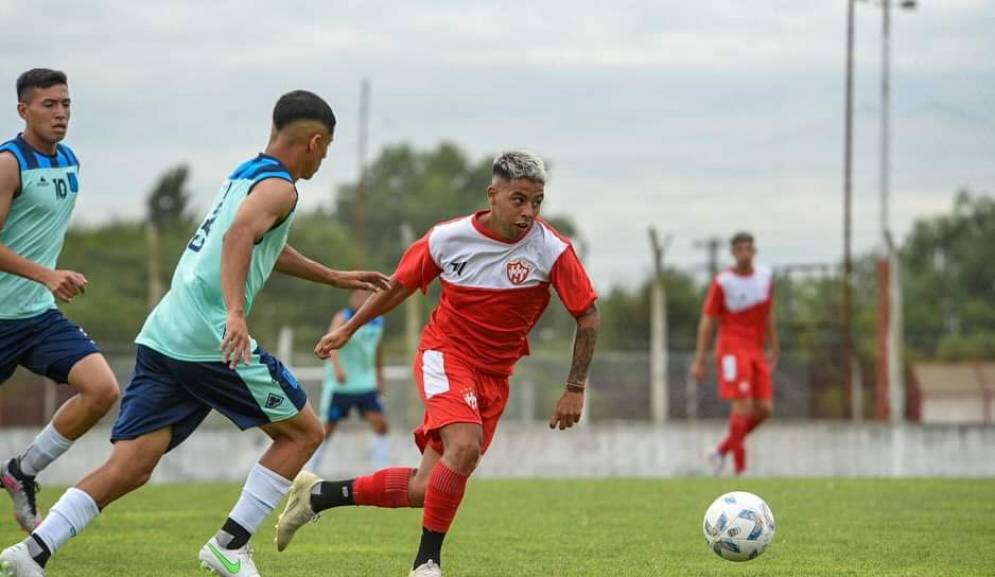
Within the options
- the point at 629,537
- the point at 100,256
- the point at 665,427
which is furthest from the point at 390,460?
the point at 629,537

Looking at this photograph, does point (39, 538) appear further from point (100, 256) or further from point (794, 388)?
point (100, 256)

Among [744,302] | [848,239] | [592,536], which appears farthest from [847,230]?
[592,536]

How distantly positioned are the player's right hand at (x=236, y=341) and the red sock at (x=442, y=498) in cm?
133

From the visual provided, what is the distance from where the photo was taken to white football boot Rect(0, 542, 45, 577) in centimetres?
616

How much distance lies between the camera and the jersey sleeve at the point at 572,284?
7.36 metres

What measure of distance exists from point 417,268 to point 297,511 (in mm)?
1374

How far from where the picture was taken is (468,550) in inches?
340

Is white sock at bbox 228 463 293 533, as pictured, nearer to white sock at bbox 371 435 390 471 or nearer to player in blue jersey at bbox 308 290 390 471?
player in blue jersey at bbox 308 290 390 471

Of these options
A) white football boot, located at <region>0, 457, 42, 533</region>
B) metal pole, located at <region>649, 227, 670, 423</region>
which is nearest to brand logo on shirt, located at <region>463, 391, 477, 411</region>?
white football boot, located at <region>0, 457, 42, 533</region>

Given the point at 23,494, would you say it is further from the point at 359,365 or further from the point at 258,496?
the point at 359,365

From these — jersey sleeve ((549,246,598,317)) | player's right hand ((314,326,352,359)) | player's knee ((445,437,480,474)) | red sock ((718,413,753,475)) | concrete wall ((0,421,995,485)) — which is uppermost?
jersey sleeve ((549,246,598,317))

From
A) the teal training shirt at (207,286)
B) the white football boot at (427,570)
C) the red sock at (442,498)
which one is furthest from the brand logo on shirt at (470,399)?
the teal training shirt at (207,286)

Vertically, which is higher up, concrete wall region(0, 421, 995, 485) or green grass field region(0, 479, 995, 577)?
green grass field region(0, 479, 995, 577)

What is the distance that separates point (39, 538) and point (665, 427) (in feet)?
45.1
